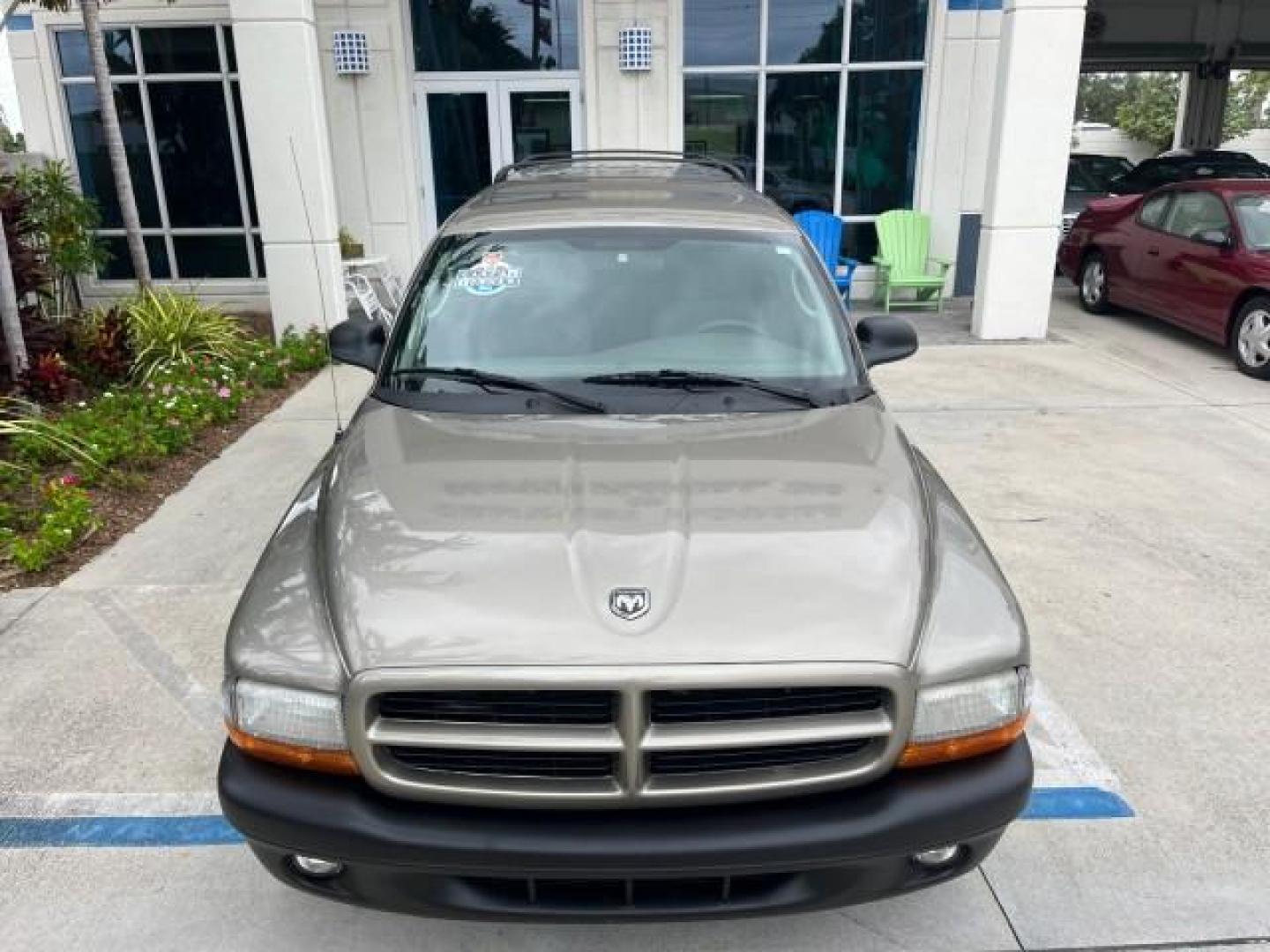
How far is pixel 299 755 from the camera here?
84.4 inches

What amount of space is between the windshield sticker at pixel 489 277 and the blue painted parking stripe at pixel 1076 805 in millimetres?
2481

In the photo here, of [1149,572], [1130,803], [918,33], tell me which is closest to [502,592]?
[1130,803]

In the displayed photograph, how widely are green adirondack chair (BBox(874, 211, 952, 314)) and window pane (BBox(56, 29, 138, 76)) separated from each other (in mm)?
9076

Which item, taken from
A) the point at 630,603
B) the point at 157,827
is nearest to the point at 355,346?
the point at 157,827

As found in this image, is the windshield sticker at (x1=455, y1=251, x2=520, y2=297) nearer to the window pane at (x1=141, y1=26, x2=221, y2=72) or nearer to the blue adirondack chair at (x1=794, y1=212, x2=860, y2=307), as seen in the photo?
the blue adirondack chair at (x1=794, y1=212, x2=860, y2=307)

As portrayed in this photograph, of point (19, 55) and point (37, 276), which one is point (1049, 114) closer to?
point (37, 276)

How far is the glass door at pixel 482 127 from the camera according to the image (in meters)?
11.3

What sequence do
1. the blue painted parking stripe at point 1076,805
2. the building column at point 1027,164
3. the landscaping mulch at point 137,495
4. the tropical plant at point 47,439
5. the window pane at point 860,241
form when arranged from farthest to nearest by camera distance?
the window pane at point 860,241
the building column at point 1027,164
the tropical plant at point 47,439
the landscaping mulch at point 137,495
the blue painted parking stripe at point 1076,805

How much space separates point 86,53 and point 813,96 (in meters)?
8.66

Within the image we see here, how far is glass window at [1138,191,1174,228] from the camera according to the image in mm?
9812

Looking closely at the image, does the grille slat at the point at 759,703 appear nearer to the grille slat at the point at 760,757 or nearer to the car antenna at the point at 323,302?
the grille slat at the point at 760,757

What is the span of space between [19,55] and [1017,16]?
11067 millimetres

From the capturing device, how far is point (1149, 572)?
4742 millimetres

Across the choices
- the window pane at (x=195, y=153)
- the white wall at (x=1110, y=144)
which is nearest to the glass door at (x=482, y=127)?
the window pane at (x=195, y=153)
